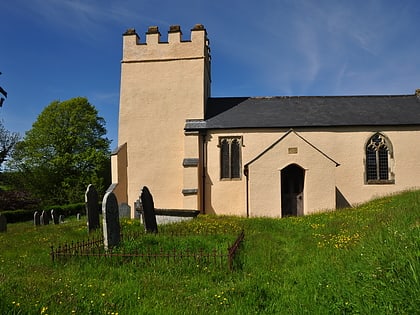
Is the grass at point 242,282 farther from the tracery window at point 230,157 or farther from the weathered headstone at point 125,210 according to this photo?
the tracery window at point 230,157

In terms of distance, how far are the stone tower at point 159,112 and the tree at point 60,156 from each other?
15.0m

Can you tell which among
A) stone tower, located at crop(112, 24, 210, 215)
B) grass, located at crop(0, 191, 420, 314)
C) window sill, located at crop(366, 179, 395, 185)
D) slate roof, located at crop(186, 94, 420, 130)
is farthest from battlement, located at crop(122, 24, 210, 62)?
grass, located at crop(0, 191, 420, 314)

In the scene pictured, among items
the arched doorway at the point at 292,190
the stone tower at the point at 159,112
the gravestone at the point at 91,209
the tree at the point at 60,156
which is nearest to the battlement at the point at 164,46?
the stone tower at the point at 159,112

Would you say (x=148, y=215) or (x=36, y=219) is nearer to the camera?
(x=148, y=215)

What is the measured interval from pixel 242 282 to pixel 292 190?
1298 centimetres

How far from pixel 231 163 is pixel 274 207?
359 centimetres

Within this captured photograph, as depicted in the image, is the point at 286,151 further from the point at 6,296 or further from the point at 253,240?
the point at 6,296

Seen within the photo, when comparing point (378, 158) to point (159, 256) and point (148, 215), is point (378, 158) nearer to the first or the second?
point (148, 215)

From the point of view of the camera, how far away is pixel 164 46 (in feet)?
67.9

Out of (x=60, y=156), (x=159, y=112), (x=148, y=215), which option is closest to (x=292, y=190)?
(x=159, y=112)

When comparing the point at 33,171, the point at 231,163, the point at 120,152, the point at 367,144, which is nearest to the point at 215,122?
the point at 231,163

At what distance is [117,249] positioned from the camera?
855 centimetres

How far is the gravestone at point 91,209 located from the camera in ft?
41.6

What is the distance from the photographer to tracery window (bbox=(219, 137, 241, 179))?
773 inches
